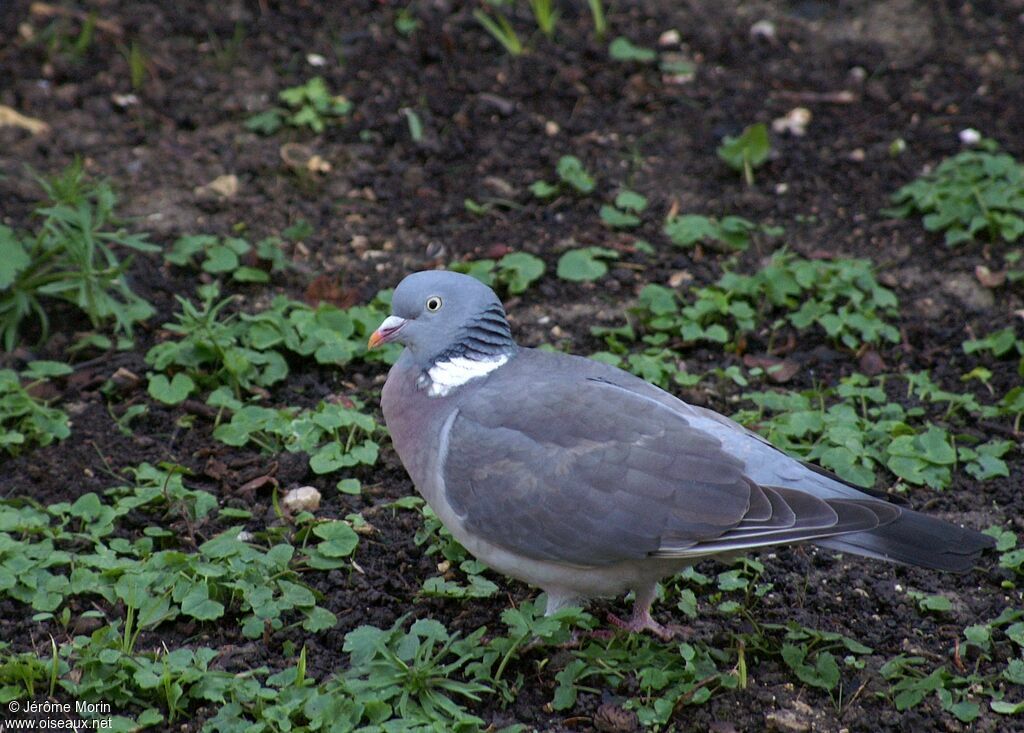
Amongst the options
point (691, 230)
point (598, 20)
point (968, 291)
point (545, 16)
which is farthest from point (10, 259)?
point (968, 291)

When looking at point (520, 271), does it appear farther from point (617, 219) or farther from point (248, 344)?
point (248, 344)

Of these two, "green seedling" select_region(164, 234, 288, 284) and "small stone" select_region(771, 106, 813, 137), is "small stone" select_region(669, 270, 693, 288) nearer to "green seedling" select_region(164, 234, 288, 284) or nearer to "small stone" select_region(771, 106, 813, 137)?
"small stone" select_region(771, 106, 813, 137)

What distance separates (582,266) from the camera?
564cm

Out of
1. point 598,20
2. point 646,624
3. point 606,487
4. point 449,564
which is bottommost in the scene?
point 449,564

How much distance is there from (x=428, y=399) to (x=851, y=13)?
4953 millimetres

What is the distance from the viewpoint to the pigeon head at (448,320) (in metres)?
3.97

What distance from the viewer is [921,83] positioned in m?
7.09

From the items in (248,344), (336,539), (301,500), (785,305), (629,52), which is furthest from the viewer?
(629,52)

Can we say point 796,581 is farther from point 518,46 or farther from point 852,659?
point 518,46

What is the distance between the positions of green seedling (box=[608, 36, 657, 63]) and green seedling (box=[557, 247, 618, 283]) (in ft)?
5.91

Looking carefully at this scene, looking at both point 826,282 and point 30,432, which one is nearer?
point 30,432

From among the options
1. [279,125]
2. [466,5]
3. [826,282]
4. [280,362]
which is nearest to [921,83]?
[826,282]

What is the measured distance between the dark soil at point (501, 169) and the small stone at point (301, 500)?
9 centimetres

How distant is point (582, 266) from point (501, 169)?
98cm
